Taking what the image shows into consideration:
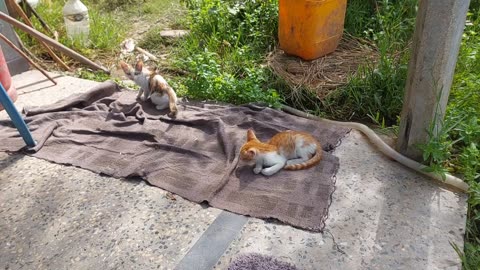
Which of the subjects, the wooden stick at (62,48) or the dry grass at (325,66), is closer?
the dry grass at (325,66)

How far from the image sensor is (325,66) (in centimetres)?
454

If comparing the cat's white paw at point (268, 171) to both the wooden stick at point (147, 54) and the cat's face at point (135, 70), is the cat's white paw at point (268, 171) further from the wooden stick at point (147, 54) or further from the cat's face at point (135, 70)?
the wooden stick at point (147, 54)

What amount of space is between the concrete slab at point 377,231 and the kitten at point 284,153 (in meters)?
0.27

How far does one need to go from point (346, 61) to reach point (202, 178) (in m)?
2.49

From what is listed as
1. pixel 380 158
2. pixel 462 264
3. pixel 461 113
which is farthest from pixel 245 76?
pixel 462 264

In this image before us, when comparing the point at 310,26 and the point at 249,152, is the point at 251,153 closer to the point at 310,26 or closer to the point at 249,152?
the point at 249,152

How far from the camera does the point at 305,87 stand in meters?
4.18

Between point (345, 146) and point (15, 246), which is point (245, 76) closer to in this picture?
point (345, 146)

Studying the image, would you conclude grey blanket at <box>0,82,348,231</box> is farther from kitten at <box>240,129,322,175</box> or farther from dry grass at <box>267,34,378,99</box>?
dry grass at <box>267,34,378,99</box>

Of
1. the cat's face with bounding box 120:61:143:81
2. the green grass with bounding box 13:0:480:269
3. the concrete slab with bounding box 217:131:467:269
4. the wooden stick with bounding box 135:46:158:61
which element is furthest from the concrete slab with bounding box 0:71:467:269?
the wooden stick with bounding box 135:46:158:61

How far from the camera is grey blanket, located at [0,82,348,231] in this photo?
2.73 m

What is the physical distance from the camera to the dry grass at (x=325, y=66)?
423 centimetres

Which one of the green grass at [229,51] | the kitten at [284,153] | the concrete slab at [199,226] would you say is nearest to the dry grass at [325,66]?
the green grass at [229,51]

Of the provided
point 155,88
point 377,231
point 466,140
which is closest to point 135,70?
point 155,88
